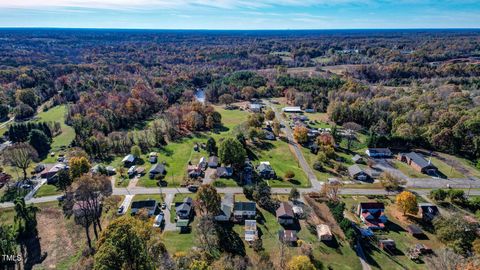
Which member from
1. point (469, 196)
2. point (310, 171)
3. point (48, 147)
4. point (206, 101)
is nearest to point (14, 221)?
point (48, 147)

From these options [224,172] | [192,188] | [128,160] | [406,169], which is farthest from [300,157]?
[128,160]

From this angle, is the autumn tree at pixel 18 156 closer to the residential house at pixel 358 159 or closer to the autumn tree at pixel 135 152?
the autumn tree at pixel 135 152

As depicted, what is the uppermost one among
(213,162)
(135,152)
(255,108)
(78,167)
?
(255,108)

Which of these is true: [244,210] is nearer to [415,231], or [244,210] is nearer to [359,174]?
[415,231]

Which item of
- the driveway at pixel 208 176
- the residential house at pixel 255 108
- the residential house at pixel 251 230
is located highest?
the residential house at pixel 255 108

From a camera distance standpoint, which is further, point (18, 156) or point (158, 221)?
point (18, 156)

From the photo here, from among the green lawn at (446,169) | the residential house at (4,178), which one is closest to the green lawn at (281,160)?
the green lawn at (446,169)
